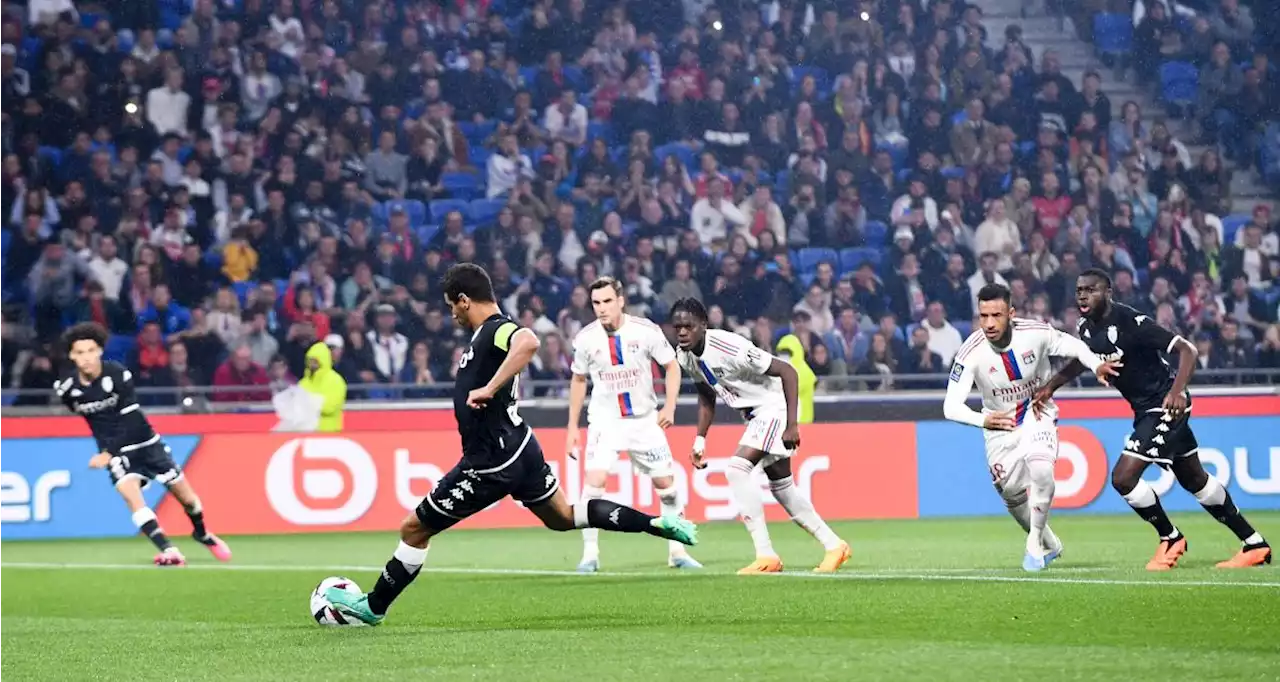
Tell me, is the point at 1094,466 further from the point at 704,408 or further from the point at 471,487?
the point at 471,487

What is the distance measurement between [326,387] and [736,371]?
802cm

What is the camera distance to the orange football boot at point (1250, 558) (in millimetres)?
12484

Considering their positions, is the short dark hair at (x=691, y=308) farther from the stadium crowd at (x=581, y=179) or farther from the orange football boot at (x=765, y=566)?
the stadium crowd at (x=581, y=179)

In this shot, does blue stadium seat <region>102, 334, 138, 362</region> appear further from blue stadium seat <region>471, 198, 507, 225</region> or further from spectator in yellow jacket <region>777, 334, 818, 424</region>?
spectator in yellow jacket <region>777, 334, 818, 424</region>

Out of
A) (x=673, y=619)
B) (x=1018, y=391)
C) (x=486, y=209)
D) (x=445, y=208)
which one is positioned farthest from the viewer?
(x=486, y=209)

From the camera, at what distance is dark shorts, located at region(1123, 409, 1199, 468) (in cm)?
1305

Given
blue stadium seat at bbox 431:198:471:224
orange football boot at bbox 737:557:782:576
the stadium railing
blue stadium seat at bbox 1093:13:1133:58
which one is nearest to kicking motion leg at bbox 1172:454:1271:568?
orange football boot at bbox 737:557:782:576

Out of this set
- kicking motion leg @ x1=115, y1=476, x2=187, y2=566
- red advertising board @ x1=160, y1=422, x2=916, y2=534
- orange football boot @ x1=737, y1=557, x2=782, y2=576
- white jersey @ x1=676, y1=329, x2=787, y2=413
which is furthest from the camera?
red advertising board @ x1=160, y1=422, x2=916, y2=534

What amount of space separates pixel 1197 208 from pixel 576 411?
44.8ft

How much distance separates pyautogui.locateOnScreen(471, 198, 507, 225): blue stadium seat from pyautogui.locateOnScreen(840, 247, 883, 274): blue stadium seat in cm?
443

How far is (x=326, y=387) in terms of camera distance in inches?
800

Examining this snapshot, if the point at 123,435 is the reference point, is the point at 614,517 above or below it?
above

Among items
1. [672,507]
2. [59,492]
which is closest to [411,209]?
[59,492]

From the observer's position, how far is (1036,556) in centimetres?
1249
